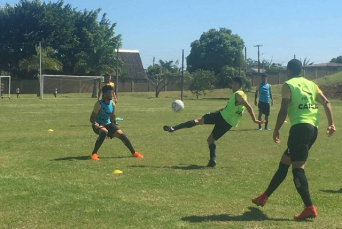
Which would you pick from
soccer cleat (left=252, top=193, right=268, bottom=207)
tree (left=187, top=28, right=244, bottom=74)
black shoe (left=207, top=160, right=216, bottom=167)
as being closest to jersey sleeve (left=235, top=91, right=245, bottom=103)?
black shoe (left=207, top=160, right=216, bottom=167)

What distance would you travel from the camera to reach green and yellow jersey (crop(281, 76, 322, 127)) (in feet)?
20.5

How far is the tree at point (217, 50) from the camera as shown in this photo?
77.4 metres

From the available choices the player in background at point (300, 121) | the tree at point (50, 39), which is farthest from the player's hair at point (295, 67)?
the tree at point (50, 39)

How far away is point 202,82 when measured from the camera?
59.0 metres

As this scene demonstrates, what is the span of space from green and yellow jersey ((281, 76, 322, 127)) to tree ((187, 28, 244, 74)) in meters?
70.7

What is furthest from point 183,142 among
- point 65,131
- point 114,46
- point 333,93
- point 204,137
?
point 114,46

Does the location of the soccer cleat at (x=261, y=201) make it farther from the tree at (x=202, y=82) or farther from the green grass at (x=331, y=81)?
the tree at (x=202, y=82)

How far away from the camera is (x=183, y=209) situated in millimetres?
6695

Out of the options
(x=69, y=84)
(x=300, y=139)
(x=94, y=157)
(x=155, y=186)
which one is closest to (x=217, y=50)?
(x=69, y=84)

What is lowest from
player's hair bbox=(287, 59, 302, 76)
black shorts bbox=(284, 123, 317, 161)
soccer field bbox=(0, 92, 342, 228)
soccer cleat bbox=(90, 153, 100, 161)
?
soccer field bbox=(0, 92, 342, 228)

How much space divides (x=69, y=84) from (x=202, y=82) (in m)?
16.9

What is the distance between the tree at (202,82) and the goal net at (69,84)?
37.4 ft

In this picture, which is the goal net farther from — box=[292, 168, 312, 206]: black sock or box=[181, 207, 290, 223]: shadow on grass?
box=[292, 168, 312, 206]: black sock

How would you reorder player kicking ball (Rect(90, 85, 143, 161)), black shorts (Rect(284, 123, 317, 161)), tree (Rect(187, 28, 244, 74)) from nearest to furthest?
1. black shorts (Rect(284, 123, 317, 161))
2. player kicking ball (Rect(90, 85, 143, 161))
3. tree (Rect(187, 28, 244, 74))
